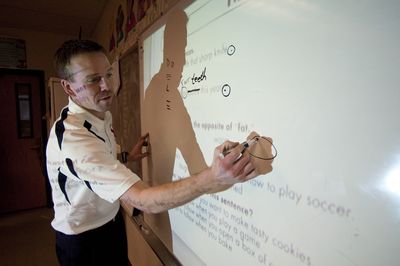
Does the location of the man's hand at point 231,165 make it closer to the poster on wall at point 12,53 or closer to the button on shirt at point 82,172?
the button on shirt at point 82,172

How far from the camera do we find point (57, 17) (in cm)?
298

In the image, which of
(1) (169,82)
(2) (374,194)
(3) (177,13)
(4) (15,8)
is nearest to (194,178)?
(2) (374,194)

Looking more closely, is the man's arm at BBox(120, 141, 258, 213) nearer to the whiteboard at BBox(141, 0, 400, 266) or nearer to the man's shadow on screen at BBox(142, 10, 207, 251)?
the whiteboard at BBox(141, 0, 400, 266)

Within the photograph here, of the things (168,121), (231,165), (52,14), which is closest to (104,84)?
(168,121)

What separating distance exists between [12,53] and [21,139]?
1165 millimetres

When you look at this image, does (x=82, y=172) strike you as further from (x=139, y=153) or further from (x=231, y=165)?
(x=139, y=153)

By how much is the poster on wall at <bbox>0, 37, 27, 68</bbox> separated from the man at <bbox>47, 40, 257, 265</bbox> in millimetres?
3128

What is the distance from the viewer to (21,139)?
3.53m

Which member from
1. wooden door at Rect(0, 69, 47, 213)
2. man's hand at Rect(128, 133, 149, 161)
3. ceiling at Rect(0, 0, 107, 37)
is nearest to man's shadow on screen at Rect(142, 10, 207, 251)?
man's hand at Rect(128, 133, 149, 161)

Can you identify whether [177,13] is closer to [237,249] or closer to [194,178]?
[194,178]

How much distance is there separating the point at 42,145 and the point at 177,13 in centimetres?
350

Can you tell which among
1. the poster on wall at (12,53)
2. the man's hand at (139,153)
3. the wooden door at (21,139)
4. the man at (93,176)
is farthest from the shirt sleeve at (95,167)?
the poster on wall at (12,53)

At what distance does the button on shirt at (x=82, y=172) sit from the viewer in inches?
28.2

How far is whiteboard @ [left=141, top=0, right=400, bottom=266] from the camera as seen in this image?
384mm
